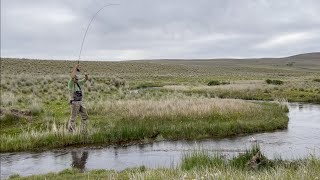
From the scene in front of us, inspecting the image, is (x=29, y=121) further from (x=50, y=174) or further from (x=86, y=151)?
(x=50, y=174)

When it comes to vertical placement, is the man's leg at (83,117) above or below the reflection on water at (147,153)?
above

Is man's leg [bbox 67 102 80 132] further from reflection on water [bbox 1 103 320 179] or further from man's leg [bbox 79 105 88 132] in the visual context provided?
reflection on water [bbox 1 103 320 179]

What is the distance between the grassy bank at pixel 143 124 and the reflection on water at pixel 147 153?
98cm

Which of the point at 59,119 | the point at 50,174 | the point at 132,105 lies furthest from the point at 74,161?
the point at 132,105

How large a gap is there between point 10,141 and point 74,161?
4.12m

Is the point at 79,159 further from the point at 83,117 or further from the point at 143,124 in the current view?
the point at 143,124

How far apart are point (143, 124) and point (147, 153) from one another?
4.40 metres

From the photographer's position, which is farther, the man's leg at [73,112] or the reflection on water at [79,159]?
the man's leg at [73,112]

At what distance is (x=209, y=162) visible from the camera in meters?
11.1

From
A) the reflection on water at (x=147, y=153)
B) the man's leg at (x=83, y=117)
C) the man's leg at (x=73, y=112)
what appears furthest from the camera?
the man's leg at (x=83, y=117)

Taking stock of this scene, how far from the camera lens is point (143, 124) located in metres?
21.1

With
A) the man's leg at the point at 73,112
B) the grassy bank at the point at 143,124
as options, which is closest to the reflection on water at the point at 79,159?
the grassy bank at the point at 143,124

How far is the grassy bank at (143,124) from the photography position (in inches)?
729

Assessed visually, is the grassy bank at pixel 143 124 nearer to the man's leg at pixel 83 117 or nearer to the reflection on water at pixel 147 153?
the man's leg at pixel 83 117
